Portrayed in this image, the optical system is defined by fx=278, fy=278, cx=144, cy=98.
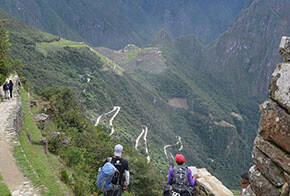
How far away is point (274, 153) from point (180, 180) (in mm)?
2167

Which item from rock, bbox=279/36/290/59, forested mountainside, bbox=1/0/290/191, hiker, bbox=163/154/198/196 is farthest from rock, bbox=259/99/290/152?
forested mountainside, bbox=1/0/290/191

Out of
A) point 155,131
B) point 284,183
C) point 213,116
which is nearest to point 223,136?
point 213,116

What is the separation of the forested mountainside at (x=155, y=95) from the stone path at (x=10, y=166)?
16726 millimetres

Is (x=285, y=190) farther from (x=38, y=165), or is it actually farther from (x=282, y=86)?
(x=38, y=165)

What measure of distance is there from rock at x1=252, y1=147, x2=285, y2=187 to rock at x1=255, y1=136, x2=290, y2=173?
0.31 ft

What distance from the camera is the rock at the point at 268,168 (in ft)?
16.3

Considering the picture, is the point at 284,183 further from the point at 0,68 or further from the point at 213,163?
the point at 213,163

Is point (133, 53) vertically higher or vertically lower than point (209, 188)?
higher

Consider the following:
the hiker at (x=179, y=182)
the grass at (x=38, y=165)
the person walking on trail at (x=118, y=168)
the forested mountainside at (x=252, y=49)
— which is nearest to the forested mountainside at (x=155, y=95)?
the forested mountainside at (x=252, y=49)

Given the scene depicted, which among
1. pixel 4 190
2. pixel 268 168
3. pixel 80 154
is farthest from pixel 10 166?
pixel 268 168

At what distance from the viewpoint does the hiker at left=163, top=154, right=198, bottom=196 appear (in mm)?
6270

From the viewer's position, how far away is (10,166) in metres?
10.0

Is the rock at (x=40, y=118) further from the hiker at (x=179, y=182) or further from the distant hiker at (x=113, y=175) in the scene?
the hiker at (x=179, y=182)

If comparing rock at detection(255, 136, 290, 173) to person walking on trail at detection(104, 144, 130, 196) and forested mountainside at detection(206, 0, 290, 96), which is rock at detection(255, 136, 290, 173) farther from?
forested mountainside at detection(206, 0, 290, 96)
